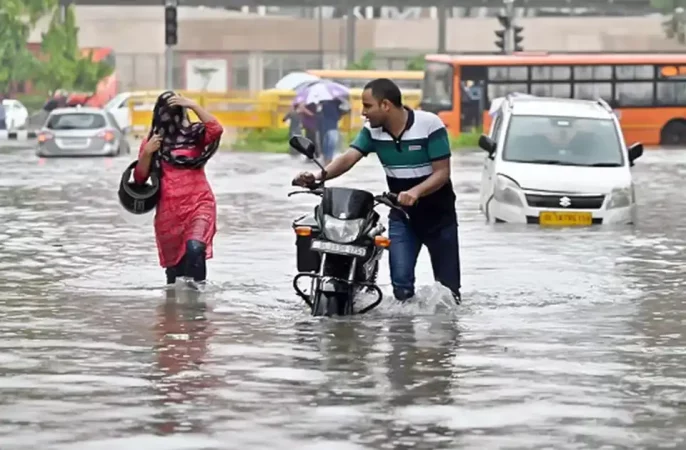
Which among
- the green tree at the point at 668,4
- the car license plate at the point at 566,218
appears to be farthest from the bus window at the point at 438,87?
the car license plate at the point at 566,218

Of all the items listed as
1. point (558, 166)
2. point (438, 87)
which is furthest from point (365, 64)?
point (558, 166)

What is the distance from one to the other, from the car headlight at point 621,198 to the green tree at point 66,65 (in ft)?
170

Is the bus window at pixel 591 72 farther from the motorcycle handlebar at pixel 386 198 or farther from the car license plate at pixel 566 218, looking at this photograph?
the motorcycle handlebar at pixel 386 198

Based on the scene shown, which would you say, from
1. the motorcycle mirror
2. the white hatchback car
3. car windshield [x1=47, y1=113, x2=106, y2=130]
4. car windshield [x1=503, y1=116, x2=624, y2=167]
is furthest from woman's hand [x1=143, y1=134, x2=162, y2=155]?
car windshield [x1=47, y1=113, x2=106, y2=130]

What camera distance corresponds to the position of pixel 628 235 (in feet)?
72.3

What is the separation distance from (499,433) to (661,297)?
6718 mm

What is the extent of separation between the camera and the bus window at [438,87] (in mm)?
56344

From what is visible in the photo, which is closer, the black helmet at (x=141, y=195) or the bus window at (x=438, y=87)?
the black helmet at (x=141, y=195)

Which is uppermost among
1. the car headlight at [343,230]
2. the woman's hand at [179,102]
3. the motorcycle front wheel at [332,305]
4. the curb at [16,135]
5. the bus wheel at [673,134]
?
the woman's hand at [179,102]

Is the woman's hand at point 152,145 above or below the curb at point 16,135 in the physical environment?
above

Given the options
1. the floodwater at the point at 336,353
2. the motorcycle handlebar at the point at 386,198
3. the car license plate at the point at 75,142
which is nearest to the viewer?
the floodwater at the point at 336,353

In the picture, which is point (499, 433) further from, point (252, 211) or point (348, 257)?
point (252, 211)

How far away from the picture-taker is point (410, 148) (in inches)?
514

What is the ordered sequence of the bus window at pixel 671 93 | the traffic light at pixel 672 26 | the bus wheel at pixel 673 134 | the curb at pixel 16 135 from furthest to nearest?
the traffic light at pixel 672 26, the curb at pixel 16 135, the bus wheel at pixel 673 134, the bus window at pixel 671 93
